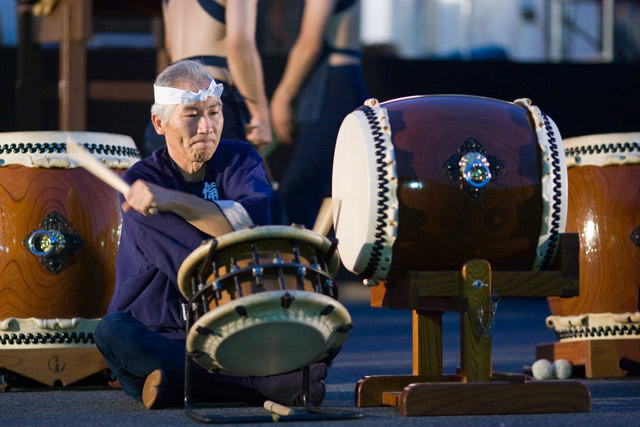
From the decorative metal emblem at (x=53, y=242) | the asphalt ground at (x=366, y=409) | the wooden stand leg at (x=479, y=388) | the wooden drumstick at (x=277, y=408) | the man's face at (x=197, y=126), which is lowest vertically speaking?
the asphalt ground at (x=366, y=409)

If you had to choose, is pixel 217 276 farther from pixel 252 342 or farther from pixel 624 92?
pixel 624 92

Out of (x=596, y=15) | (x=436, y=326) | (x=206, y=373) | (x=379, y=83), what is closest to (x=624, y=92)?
(x=379, y=83)

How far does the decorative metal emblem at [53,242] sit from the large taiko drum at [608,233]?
138 cm

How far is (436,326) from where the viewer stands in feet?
8.05

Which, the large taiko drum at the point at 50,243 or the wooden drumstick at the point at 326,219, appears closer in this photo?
the wooden drumstick at the point at 326,219

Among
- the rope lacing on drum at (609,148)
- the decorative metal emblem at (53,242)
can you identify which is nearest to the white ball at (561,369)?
the rope lacing on drum at (609,148)

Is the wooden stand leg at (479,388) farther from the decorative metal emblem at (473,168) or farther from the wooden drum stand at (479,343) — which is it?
the decorative metal emblem at (473,168)

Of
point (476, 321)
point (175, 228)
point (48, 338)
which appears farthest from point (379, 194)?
point (48, 338)

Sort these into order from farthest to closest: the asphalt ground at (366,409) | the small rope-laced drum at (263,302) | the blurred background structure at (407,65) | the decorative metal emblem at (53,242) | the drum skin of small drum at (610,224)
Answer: the blurred background structure at (407,65) → the drum skin of small drum at (610,224) → the decorative metal emblem at (53,242) → the asphalt ground at (366,409) → the small rope-laced drum at (263,302)

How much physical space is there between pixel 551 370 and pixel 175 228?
4.20 feet

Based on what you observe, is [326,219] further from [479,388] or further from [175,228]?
[479,388]

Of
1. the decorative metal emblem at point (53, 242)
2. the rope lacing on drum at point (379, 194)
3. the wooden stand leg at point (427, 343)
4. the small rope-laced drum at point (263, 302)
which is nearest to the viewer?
the small rope-laced drum at point (263, 302)

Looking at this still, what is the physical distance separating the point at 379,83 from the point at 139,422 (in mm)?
3560

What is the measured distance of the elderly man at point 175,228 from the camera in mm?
2236
